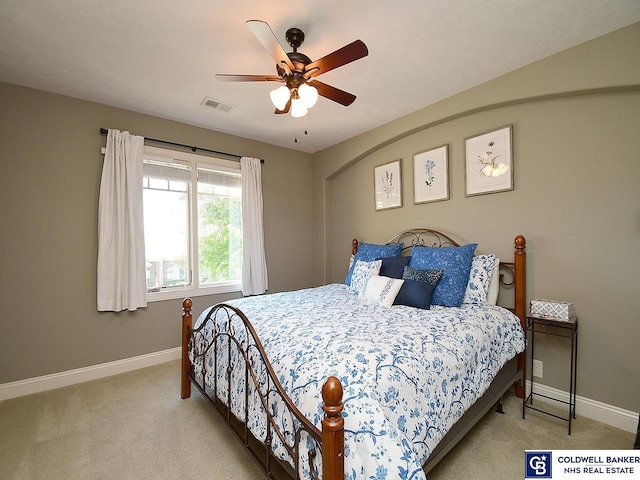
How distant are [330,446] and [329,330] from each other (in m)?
0.72

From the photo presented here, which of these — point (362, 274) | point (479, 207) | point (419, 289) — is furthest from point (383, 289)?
point (479, 207)

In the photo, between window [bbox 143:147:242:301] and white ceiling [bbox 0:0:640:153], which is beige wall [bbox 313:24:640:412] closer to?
white ceiling [bbox 0:0:640:153]

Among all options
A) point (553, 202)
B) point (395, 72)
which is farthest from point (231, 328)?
point (553, 202)

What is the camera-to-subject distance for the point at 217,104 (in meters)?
2.94

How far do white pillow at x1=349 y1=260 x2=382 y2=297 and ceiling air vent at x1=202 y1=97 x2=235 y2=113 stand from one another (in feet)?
7.14

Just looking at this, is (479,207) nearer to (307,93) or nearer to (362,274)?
(362,274)

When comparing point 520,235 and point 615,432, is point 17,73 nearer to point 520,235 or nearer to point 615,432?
point 520,235

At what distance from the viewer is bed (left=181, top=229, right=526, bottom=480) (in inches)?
41.7

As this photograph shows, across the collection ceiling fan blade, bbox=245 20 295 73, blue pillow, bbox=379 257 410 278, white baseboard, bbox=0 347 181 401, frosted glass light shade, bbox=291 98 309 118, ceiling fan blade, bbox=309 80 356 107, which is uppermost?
ceiling fan blade, bbox=245 20 295 73

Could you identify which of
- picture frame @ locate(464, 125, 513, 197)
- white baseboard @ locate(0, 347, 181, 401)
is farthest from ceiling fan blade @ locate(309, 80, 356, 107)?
white baseboard @ locate(0, 347, 181, 401)

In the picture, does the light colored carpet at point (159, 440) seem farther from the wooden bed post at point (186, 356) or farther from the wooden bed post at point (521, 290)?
the wooden bed post at point (521, 290)

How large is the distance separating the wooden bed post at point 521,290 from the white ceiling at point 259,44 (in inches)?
59.3

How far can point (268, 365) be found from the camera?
54.7 inches

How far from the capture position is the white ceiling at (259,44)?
1739 mm
